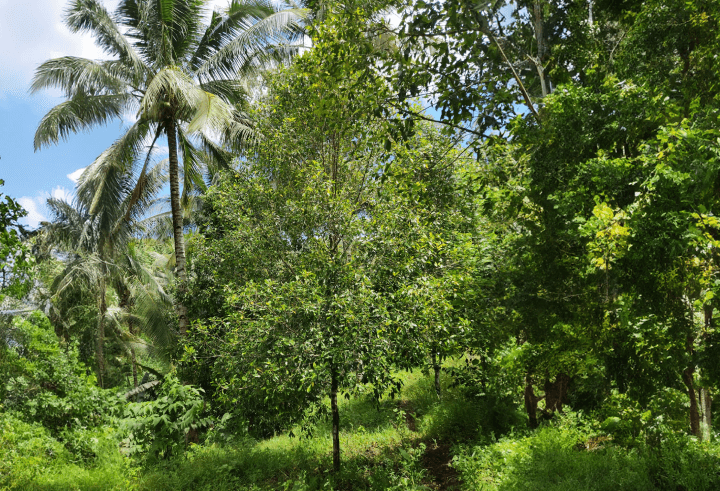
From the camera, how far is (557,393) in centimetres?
956

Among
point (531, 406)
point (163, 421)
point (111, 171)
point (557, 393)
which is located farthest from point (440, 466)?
point (111, 171)

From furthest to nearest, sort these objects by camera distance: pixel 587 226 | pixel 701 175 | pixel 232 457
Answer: pixel 232 457 < pixel 587 226 < pixel 701 175

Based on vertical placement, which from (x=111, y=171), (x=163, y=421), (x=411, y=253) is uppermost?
(x=111, y=171)

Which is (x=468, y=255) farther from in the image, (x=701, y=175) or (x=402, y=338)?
(x=701, y=175)

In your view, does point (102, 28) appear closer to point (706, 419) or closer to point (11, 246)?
point (11, 246)

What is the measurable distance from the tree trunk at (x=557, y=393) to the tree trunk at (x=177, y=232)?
25.4 ft

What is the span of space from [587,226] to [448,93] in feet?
5.67

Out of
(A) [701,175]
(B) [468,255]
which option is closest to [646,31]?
(A) [701,175]

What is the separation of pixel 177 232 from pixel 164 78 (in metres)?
3.42

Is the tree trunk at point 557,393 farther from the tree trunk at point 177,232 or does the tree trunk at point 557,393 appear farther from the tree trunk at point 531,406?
the tree trunk at point 177,232

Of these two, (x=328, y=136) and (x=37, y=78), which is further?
(x=37, y=78)

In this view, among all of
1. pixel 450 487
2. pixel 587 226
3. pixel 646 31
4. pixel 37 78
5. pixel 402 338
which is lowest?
pixel 450 487

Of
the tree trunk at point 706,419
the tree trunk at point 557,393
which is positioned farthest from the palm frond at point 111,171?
the tree trunk at point 706,419

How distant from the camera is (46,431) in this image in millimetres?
8617
